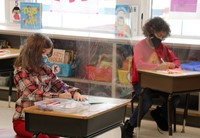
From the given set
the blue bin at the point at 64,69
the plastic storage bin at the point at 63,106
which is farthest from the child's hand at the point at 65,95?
the blue bin at the point at 64,69

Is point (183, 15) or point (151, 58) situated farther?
point (183, 15)

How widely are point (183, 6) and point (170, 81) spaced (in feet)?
5.36

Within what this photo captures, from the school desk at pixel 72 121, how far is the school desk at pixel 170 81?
1197 millimetres

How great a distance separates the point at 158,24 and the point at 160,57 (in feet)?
1.17

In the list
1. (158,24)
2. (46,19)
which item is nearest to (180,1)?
(158,24)

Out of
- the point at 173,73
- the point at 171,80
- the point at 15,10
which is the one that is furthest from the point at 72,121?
the point at 15,10

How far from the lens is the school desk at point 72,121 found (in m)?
2.65

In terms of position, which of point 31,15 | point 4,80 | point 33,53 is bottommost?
point 4,80

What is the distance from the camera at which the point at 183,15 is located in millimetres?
5250

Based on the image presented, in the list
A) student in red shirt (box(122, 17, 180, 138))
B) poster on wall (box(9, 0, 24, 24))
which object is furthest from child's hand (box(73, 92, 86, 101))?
poster on wall (box(9, 0, 24, 24))

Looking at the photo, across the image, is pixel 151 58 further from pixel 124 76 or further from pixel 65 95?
pixel 65 95

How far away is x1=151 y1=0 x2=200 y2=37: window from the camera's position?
5.20m

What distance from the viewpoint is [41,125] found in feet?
8.97

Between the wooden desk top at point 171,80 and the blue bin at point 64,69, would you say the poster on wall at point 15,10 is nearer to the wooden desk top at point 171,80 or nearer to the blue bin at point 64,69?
the blue bin at point 64,69
